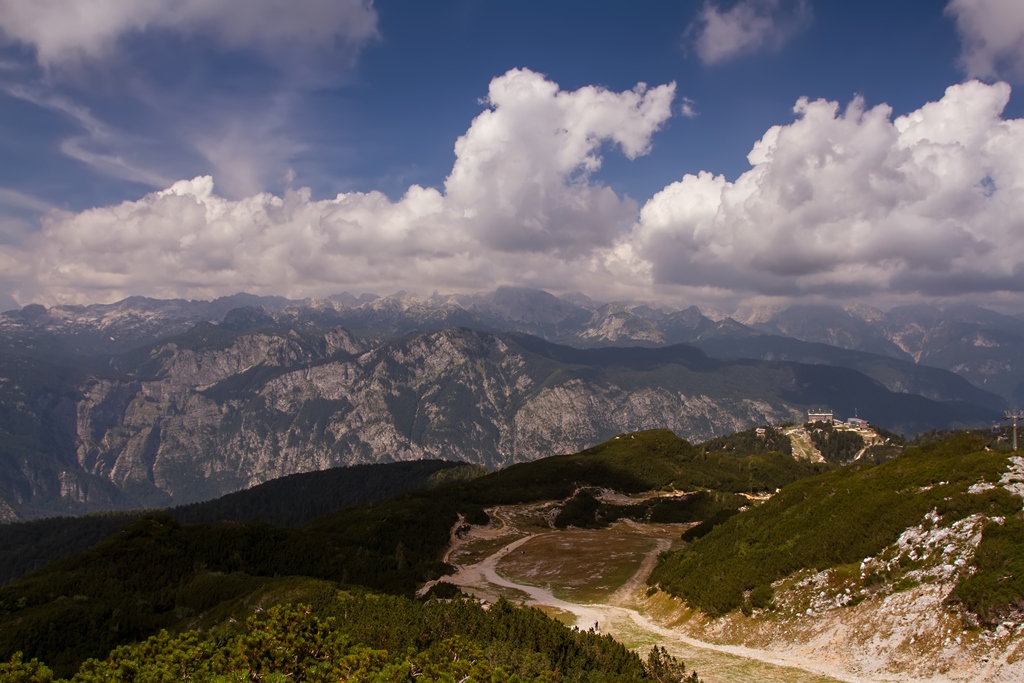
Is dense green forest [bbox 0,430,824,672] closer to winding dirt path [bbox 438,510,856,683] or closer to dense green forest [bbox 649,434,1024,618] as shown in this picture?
winding dirt path [bbox 438,510,856,683]

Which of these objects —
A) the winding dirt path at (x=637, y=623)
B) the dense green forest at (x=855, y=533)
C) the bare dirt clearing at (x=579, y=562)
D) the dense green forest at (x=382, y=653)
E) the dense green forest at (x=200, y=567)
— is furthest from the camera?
the bare dirt clearing at (x=579, y=562)

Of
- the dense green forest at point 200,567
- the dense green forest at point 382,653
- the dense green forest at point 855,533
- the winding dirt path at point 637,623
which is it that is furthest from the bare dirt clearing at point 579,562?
the dense green forest at point 382,653

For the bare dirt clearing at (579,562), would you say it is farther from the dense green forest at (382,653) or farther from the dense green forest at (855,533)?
the dense green forest at (382,653)

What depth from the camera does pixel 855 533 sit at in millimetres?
39688

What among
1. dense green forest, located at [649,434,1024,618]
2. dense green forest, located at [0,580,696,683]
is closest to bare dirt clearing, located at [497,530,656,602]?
dense green forest, located at [649,434,1024,618]

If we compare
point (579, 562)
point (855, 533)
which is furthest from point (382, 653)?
point (579, 562)

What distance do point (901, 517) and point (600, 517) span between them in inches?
2520

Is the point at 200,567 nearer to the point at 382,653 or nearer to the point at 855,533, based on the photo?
the point at 382,653

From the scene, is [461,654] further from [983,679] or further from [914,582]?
[914,582]

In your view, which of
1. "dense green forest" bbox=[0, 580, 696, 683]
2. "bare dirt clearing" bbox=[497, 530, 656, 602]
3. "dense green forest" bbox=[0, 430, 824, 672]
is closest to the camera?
"dense green forest" bbox=[0, 580, 696, 683]

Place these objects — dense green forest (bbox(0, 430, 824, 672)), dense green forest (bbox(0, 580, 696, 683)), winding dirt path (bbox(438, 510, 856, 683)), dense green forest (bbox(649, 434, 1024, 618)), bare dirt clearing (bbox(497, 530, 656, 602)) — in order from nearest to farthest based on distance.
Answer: dense green forest (bbox(0, 580, 696, 683)) < winding dirt path (bbox(438, 510, 856, 683)) < dense green forest (bbox(649, 434, 1024, 618)) < dense green forest (bbox(0, 430, 824, 672)) < bare dirt clearing (bbox(497, 530, 656, 602))

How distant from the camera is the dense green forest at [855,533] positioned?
2985cm

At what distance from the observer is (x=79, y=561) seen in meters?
51.3

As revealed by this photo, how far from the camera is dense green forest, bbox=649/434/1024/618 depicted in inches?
1175
